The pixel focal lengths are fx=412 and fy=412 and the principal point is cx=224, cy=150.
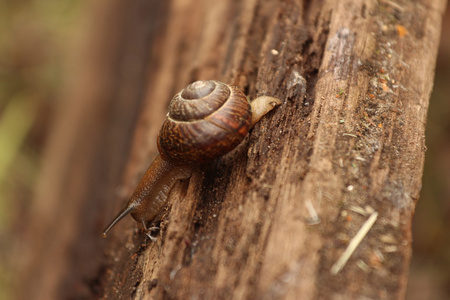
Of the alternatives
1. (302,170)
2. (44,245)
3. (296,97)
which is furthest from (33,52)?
(302,170)

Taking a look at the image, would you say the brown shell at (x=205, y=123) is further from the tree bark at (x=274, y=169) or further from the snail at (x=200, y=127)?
the tree bark at (x=274, y=169)

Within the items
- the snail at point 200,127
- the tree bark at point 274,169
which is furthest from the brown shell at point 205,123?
the tree bark at point 274,169

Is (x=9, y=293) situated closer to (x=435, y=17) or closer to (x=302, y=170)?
(x=302, y=170)

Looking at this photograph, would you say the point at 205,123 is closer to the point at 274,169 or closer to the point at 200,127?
the point at 200,127

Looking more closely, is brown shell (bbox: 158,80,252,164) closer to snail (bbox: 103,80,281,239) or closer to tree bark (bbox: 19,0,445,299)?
snail (bbox: 103,80,281,239)

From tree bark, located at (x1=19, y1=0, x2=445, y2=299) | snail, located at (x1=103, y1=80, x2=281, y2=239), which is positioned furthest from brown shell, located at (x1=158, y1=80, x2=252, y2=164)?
tree bark, located at (x1=19, y1=0, x2=445, y2=299)

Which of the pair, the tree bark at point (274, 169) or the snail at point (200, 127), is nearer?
the tree bark at point (274, 169)

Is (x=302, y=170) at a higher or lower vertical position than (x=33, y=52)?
lower
